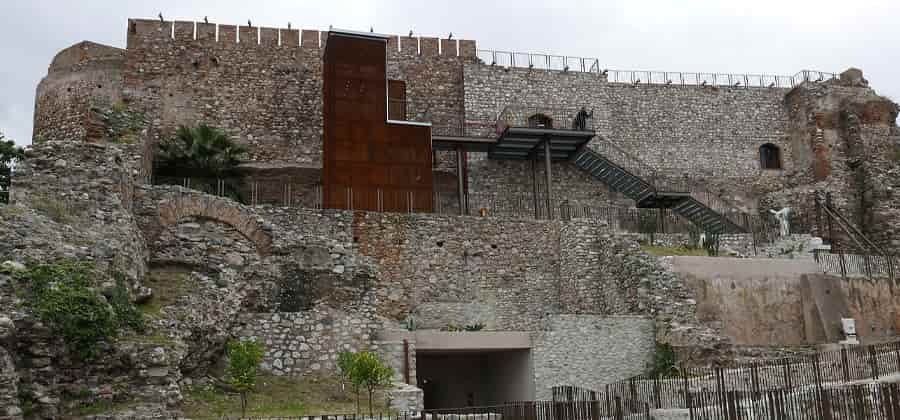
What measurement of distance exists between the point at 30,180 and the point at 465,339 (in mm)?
10132

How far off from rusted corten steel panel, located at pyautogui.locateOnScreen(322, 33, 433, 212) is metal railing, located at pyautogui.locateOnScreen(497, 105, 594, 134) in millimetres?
5162

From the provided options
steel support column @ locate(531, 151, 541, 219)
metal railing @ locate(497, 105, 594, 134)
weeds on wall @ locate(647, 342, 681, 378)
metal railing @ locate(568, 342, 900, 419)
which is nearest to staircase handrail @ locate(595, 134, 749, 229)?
metal railing @ locate(497, 105, 594, 134)

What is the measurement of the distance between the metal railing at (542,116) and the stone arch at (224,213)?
12.9 m

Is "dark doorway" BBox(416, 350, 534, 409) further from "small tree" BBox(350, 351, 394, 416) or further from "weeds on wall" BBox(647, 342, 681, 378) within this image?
"small tree" BBox(350, 351, 394, 416)

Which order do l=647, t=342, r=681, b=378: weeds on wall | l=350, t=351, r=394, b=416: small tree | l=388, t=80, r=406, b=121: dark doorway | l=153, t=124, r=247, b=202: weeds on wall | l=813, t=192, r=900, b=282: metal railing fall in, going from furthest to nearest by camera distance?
l=388, t=80, r=406, b=121: dark doorway < l=153, t=124, r=247, b=202: weeds on wall < l=813, t=192, r=900, b=282: metal railing < l=647, t=342, r=681, b=378: weeds on wall < l=350, t=351, r=394, b=416: small tree

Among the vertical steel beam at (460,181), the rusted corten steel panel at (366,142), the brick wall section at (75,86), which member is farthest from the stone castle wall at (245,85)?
the rusted corten steel panel at (366,142)

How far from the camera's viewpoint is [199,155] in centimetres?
2608

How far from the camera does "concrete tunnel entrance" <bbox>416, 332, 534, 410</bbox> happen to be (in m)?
21.3

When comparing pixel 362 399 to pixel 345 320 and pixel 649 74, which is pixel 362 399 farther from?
pixel 649 74

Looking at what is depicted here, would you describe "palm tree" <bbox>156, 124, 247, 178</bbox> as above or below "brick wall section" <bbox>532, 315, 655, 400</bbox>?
above

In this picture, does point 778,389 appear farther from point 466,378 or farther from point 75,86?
point 75,86

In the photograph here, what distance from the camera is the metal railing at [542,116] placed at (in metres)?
31.2

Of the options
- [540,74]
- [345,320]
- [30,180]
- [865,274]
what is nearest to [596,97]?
[540,74]

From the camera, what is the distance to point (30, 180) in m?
16.4
